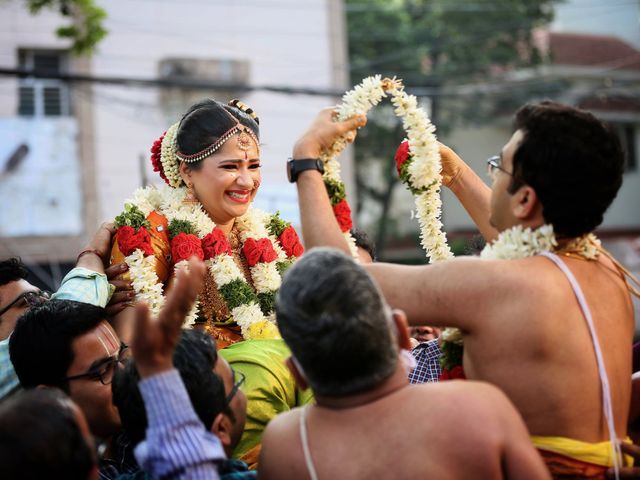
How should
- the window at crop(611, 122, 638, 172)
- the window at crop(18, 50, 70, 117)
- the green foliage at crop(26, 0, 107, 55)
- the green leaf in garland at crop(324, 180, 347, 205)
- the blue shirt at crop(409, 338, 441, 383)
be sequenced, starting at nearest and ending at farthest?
the green leaf in garland at crop(324, 180, 347, 205), the blue shirt at crop(409, 338, 441, 383), the green foliage at crop(26, 0, 107, 55), the window at crop(18, 50, 70, 117), the window at crop(611, 122, 638, 172)

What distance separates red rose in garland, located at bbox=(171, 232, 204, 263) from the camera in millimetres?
4578

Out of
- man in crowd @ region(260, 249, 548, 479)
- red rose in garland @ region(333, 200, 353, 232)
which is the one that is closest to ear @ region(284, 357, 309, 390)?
man in crowd @ region(260, 249, 548, 479)

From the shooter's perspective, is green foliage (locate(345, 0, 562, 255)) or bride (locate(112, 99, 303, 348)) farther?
green foliage (locate(345, 0, 562, 255))

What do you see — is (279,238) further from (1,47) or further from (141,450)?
(1,47)

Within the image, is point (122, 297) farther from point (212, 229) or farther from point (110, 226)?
point (212, 229)

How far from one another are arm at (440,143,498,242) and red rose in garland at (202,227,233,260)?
5.15ft

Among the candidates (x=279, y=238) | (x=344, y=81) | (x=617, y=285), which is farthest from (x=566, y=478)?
(x=344, y=81)

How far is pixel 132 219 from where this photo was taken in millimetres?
4617

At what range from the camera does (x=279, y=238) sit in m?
5.16

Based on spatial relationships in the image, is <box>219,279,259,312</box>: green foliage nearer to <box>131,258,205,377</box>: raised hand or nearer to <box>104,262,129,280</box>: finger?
<box>104,262,129,280</box>: finger

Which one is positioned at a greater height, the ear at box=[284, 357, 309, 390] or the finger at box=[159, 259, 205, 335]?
the finger at box=[159, 259, 205, 335]

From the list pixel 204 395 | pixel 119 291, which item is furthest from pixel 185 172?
pixel 204 395

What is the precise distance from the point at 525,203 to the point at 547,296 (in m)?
0.36

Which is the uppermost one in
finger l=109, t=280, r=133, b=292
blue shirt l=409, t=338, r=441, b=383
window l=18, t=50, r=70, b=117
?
window l=18, t=50, r=70, b=117
